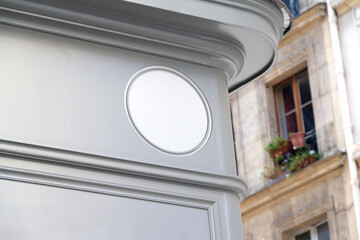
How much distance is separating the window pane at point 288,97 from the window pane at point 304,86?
0.21 m

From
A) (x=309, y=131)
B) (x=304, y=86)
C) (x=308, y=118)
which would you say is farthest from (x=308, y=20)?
(x=309, y=131)

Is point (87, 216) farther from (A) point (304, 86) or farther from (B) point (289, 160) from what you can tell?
(A) point (304, 86)

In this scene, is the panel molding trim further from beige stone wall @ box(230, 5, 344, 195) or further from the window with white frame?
the window with white frame

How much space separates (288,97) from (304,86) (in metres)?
0.37

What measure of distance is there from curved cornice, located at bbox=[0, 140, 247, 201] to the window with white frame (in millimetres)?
11163

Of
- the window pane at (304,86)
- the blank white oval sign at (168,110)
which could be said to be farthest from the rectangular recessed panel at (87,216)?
the window pane at (304,86)

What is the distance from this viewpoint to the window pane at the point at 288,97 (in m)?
17.7

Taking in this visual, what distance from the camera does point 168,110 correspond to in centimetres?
532

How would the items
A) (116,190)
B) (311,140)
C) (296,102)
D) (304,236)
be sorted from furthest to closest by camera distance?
(296,102), (311,140), (304,236), (116,190)

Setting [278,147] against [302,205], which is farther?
[278,147]

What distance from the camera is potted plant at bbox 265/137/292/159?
1706cm

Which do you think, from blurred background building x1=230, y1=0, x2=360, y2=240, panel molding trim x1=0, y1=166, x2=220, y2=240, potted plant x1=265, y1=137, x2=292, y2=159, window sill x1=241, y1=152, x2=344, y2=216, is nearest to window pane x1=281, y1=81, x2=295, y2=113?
blurred background building x1=230, y1=0, x2=360, y2=240

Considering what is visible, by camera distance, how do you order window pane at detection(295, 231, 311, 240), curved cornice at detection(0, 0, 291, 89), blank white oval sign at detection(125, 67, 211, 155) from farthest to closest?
window pane at detection(295, 231, 311, 240) < blank white oval sign at detection(125, 67, 211, 155) < curved cornice at detection(0, 0, 291, 89)

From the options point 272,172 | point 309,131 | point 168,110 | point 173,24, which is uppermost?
point 309,131
